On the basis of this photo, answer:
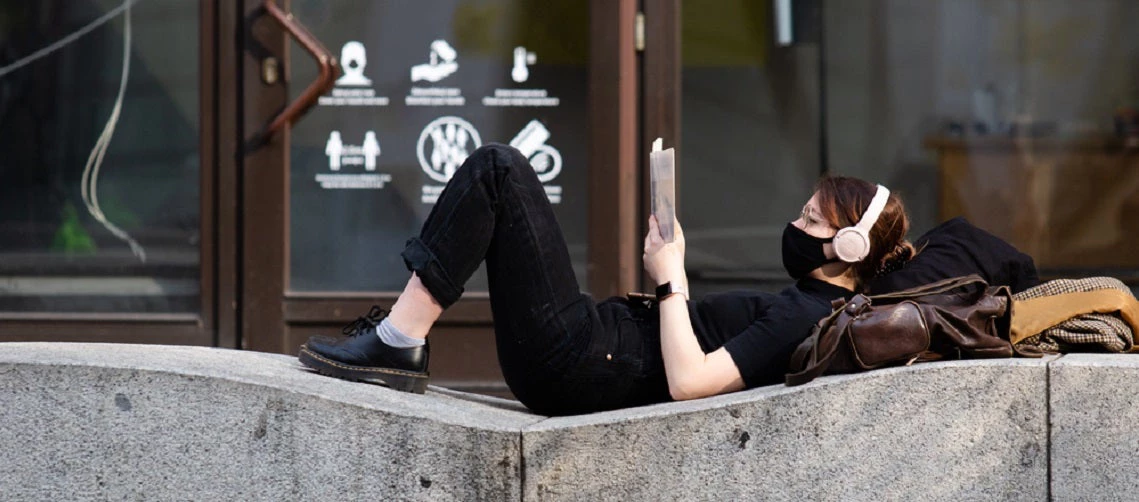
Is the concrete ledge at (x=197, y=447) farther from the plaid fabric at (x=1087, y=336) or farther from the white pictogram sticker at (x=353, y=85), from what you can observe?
the white pictogram sticker at (x=353, y=85)

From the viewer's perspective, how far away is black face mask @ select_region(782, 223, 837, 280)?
13.4 feet

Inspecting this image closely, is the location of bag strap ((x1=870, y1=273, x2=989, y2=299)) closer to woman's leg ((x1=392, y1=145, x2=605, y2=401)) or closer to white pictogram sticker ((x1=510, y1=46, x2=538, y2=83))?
woman's leg ((x1=392, y1=145, x2=605, y2=401))

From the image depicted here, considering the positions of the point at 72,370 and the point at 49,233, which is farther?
the point at 49,233

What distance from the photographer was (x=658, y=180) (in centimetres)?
388

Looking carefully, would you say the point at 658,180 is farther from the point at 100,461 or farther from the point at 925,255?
the point at 100,461

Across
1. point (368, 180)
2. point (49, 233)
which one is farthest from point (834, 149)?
point (49, 233)

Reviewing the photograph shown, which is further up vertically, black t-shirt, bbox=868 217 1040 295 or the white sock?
black t-shirt, bbox=868 217 1040 295

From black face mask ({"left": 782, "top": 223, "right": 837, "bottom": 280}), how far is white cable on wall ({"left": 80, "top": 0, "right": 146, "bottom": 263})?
3.60 metres

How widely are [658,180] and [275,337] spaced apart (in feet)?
10.1

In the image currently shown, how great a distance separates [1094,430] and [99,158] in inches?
186

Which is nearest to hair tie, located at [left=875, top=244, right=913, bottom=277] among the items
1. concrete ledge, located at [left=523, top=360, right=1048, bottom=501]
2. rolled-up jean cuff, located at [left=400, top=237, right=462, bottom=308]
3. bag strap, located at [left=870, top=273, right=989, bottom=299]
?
bag strap, located at [left=870, top=273, right=989, bottom=299]

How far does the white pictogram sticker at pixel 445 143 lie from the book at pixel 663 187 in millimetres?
2550

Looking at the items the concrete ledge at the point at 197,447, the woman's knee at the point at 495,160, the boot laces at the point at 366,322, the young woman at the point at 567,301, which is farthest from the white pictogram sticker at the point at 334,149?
the concrete ledge at the point at 197,447

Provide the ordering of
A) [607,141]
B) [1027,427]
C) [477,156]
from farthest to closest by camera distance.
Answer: [607,141] < [477,156] < [1027,427]
